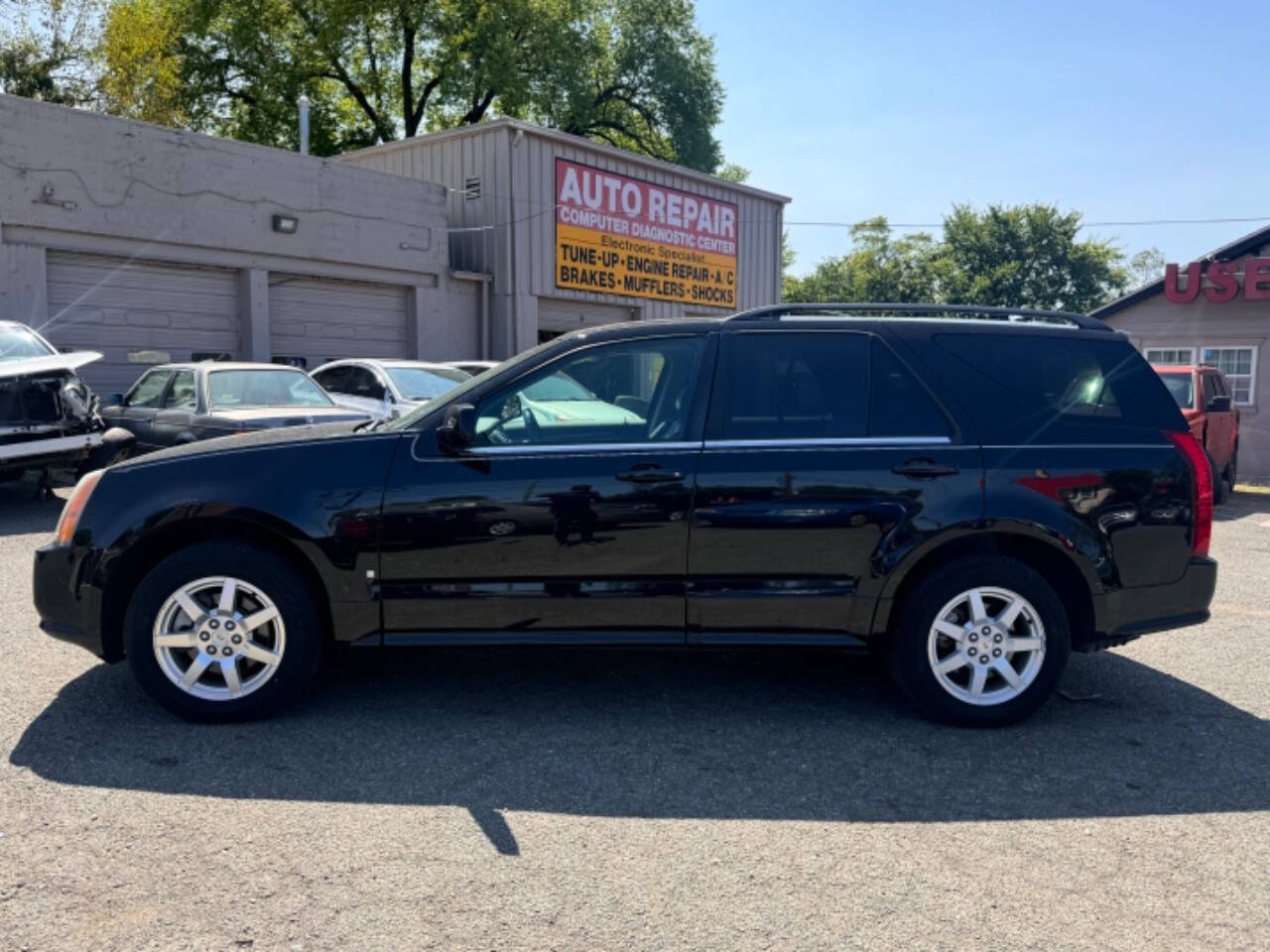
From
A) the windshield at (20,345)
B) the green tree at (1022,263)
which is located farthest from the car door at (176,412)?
the green tree at (1022,263)

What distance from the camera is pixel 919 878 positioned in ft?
9.96

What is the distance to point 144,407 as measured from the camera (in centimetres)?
A: 1086

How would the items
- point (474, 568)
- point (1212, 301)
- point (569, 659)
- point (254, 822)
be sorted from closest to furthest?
point (254, 822)
point (474, 568)
point (569, 659)
point (1212, 301)

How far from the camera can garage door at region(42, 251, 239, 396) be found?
13508 mm

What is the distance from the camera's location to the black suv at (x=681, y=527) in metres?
4.10

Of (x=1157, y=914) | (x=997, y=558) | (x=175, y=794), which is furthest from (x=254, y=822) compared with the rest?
(x=997, y=558)

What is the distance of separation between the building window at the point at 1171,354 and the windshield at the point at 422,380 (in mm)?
15028

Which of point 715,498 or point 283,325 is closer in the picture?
point 715,498

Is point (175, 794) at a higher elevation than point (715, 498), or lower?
lower

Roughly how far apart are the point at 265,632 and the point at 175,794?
79 cm

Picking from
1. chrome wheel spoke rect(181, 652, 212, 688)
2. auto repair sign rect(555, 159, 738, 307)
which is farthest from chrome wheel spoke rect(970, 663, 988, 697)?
auto repair sign rect(555, 159, 738, 307)

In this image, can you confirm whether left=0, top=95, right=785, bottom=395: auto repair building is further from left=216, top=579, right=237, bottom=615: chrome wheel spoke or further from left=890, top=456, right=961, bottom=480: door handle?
left=890, top=456, right=961, bottom=480: door handle

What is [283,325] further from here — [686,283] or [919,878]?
[919,878]

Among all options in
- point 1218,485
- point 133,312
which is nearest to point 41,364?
point 133,312
